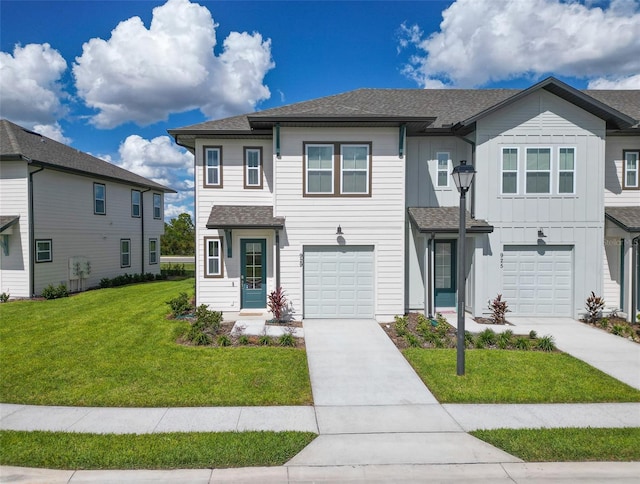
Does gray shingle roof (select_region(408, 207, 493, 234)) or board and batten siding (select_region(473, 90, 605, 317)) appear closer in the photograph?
gray shingle roof (select_region(408, 207, 493, 234))

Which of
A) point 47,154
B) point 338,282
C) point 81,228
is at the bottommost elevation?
point 338,282

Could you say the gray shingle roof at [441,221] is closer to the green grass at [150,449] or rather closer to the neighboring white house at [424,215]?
the neighboring white house at [424,215]

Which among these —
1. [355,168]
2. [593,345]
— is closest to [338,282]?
[355,168]

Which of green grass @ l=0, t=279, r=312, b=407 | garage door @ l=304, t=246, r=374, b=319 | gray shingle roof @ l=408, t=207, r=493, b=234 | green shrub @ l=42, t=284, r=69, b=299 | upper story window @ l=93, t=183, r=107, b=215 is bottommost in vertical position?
green grass @ l=0, t=279, r=312, b=407

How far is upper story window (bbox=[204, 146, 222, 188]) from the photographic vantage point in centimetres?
1202

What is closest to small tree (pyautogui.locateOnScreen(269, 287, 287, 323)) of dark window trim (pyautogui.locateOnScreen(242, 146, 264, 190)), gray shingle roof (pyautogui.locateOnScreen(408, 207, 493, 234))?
dark window trim (pyautogui.locateOnScreen(242, 146, 264, 190))

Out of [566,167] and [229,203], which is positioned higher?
[566,167]

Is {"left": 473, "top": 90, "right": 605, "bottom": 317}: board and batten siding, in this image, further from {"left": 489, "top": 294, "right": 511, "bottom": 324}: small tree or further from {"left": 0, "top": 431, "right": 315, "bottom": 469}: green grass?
{"left": 0, "top": 431, "right": 315, "bottom": 469}: green grass

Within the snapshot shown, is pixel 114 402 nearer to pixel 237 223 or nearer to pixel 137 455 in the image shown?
pixel 137 455

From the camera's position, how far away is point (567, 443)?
4742 millimetres

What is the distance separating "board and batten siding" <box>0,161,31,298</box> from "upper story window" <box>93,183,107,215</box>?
12.7ft

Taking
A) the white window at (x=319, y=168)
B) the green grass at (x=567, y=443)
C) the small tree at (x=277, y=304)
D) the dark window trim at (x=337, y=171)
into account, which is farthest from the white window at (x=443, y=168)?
the green grass at (x=567, y=443)

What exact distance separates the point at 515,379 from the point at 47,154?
64.0 feet

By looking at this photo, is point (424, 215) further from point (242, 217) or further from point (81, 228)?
point (81, 228)
